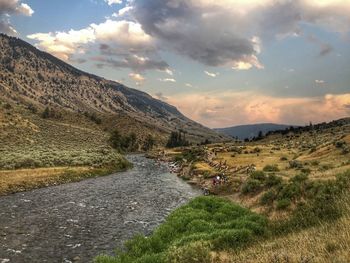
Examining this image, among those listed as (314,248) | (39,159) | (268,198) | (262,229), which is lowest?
(39,159)

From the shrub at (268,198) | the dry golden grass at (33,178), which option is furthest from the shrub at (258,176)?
the dry golden grass at (33,178)

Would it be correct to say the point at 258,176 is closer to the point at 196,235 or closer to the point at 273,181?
the point at 273,181

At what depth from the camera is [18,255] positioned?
87.6 feet

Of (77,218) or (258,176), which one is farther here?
(258,176)

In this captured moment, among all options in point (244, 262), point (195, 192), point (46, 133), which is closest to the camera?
point (244, 262)

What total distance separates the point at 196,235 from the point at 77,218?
18322mm

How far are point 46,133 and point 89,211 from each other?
11102 cm

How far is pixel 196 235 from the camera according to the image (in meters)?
24.2

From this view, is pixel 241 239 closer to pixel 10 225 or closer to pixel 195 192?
pixel 10 225

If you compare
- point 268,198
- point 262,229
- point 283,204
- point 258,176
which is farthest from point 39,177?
point 262,229

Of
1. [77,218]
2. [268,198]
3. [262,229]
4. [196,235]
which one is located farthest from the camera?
[77,218]

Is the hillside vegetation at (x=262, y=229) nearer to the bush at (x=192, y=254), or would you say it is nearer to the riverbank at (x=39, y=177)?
the bush at (x=192, y=254)

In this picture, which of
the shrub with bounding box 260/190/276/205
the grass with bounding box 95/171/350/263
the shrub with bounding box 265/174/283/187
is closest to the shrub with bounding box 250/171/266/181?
the shrub with bounding box 265/174/283/187

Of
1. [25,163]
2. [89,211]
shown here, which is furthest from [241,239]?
[25,163]
